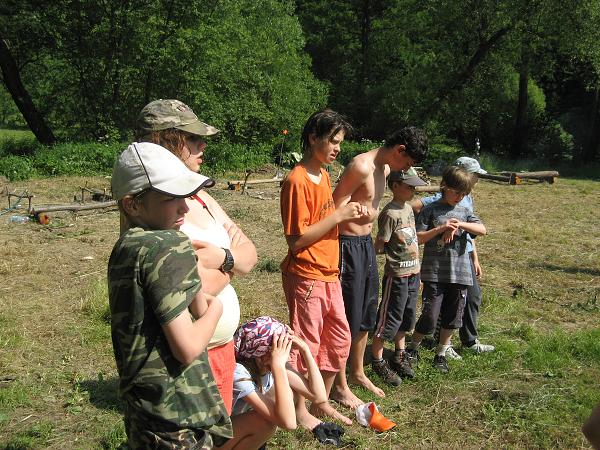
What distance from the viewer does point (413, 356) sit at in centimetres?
490

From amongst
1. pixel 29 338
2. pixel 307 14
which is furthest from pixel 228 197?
pixel 307 14

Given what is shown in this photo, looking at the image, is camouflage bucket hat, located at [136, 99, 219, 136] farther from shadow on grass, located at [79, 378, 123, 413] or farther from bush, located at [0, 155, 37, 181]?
bush, located at [0, 155, 37, 181]

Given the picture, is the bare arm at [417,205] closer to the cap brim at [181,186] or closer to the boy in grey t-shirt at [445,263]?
the boy in grey t-shirt at [445,263]

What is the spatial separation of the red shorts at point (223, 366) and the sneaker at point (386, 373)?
2208mm

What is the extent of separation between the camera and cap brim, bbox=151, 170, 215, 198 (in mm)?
1933

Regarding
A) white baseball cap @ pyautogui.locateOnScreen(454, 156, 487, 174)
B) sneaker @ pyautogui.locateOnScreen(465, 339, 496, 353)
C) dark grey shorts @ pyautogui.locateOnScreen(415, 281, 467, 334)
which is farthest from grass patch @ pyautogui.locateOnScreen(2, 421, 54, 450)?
white baseball cap @ pyautogui.locateOnScreen(454, 156, 487, 174)

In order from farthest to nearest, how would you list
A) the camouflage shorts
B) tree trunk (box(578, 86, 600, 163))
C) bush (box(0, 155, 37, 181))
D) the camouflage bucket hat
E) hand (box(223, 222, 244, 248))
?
tree trunk (box(578, 86, 600, 163)) → bush (box(0, 155, 37, 181)) → hand (box(223, 222, 244, 248)) → the camouflage bucket hat → the camouflage shorts

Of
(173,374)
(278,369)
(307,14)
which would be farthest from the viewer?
(307,14)

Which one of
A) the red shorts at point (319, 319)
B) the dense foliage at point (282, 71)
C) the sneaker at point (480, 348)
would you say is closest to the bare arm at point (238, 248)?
the red shorts at point (319, 319)

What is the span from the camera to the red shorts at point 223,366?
8.20 ft

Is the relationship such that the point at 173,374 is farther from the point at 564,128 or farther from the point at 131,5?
the point at 564,128

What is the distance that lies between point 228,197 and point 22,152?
9.76 m

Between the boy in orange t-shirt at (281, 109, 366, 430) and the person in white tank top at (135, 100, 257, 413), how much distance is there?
3.26 ft

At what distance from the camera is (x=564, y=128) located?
1030 inches
